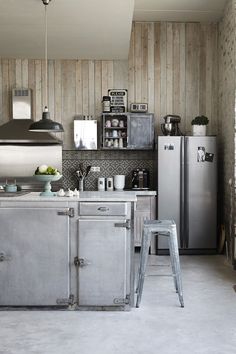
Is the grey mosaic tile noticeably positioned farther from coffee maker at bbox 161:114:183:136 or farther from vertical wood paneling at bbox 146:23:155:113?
vertical wood paneling at bbox 146:23:155:113

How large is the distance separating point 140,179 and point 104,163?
2.20 feet

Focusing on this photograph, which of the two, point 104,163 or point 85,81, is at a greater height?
point 85,81

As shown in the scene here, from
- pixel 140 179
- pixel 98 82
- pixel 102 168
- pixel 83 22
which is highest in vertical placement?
pixel 83 22

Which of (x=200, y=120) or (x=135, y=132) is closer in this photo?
(x=200, y=120)

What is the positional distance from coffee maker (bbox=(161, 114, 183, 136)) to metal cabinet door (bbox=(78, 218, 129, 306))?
308cm

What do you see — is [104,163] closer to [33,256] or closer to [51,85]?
[51,85]

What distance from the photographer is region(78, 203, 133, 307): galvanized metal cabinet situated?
13.4 feet

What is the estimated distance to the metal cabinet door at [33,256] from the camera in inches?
161

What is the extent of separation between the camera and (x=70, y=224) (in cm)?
411

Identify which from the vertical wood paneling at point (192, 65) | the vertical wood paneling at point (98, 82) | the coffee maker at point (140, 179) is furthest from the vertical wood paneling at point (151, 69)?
the coffee maker at point (140, 179)

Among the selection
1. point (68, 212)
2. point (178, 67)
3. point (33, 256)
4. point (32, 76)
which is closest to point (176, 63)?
point (178, 67)

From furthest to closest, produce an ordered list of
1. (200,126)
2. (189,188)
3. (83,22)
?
(200,126), (189,188), (83,22)

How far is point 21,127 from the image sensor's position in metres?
6.96

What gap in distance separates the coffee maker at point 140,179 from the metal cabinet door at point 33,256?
310cm
